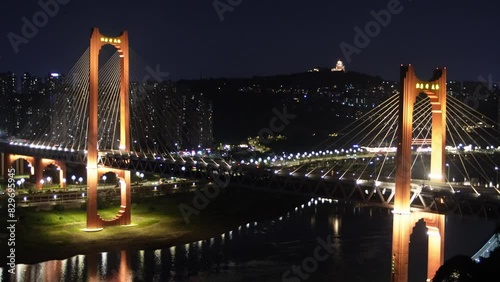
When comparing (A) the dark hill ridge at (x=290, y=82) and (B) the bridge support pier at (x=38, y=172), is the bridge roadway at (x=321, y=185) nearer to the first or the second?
(B) the bridge support pier at (x=38, y=172)

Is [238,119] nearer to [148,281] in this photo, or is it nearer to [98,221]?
[98,221]

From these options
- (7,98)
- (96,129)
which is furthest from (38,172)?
(7,98)

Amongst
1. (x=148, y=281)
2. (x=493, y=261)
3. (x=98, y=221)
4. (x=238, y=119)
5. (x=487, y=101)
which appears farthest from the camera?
(x=238, y=119)

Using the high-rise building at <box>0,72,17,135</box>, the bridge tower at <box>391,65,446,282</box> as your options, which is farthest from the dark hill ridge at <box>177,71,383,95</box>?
the bridge tower at <box>391,65,446,282</box>

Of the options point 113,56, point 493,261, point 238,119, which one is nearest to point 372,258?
point 493,261

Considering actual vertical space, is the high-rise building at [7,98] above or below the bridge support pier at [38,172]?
above

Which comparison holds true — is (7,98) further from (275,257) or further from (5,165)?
(275,257)

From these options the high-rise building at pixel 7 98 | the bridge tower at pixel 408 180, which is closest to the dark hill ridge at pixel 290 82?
the high-rise building at pixel 7 98
